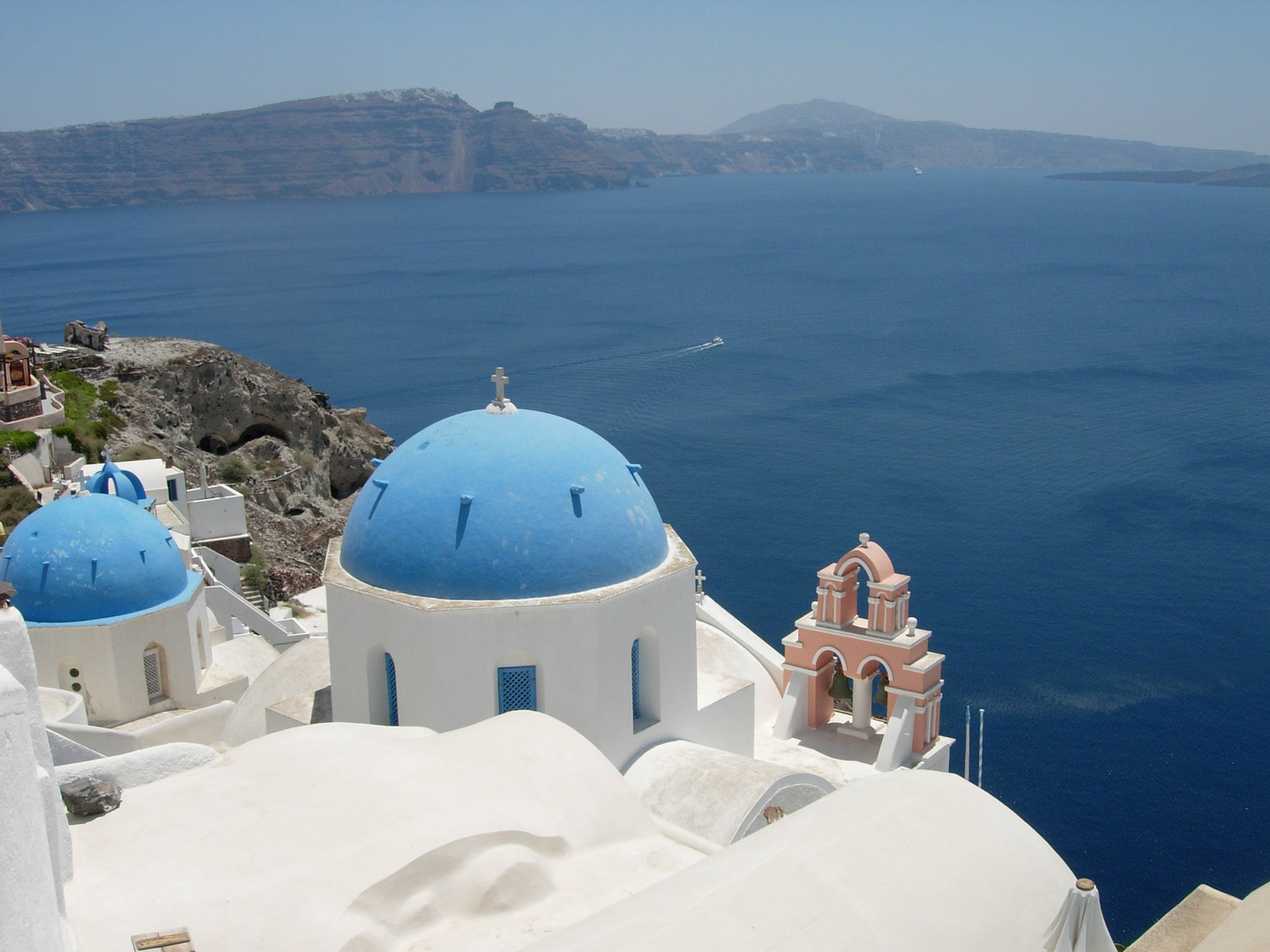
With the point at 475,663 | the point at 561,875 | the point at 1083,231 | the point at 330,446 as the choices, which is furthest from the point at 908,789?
the point at 1083,231

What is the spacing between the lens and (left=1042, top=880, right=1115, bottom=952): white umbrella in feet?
24.1

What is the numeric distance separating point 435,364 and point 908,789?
6191 centimetres

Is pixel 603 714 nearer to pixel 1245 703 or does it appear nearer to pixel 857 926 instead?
pixel 857 926

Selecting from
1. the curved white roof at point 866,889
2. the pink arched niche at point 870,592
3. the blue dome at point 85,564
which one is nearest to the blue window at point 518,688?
the curved white roof at point 866,889

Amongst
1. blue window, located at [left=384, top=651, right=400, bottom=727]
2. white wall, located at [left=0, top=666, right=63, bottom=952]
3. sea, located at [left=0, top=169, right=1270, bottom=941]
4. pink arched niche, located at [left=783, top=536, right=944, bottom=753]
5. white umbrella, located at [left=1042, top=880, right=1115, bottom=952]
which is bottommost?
sea, located at [left=0, top=169, right=1270, bottom=941]

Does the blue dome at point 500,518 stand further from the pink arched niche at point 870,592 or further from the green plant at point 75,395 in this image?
the green plant at point 75,395

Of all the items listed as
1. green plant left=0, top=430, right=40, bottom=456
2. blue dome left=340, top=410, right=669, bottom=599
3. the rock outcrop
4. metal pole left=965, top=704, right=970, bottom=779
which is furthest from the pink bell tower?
the rock outcrop

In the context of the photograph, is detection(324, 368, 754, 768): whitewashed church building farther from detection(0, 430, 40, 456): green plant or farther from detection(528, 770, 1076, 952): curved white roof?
detection(0, 430, 40, 456): green plant

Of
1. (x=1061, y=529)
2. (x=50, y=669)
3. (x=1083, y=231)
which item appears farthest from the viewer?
(x=1083, y=231)

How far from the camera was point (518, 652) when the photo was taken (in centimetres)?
1178

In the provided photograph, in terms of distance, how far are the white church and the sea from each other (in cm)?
89

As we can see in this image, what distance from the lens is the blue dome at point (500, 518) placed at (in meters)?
11.8

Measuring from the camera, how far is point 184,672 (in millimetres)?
16688

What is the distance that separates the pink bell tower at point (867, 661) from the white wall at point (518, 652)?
386cm
